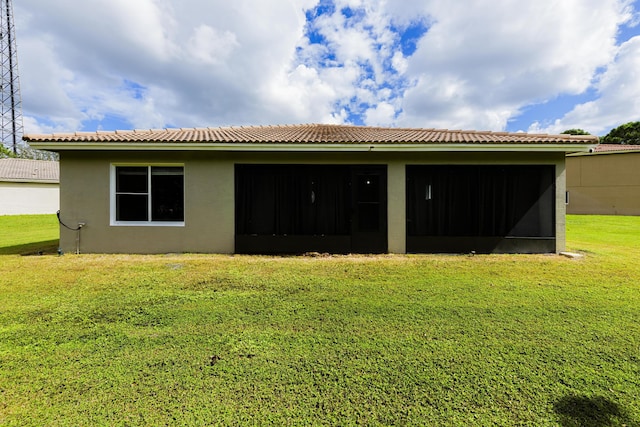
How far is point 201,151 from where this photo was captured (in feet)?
25.6

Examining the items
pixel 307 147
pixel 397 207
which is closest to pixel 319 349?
pixel 307 147

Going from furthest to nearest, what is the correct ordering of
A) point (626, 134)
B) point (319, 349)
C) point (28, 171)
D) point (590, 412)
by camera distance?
point (626, 134) < point (28, 171) < point (319, 349) < point (590, 412)

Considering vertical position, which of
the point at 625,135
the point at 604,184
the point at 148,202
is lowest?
the point at 148,202

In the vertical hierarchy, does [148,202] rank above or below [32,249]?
above

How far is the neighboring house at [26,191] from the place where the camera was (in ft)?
70.7

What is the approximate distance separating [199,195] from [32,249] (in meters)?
5.37

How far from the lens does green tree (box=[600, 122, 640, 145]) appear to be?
121 feet

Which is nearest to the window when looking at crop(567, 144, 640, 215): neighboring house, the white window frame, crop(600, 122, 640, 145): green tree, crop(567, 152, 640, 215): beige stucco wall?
the white window frame

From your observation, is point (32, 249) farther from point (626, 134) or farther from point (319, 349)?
point (626, 134)

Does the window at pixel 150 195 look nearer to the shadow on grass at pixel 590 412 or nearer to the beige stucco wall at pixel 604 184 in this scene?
the shadow on grass at pixel 590 412

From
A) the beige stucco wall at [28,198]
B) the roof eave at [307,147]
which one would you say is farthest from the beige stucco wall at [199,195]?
the beige stucco wall at [28,198]

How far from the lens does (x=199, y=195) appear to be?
7922mm

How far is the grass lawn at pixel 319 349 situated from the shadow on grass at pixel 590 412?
0.4 inches

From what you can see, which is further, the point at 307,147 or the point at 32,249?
the point at 32,249
